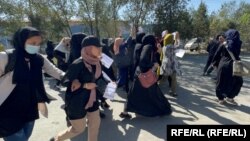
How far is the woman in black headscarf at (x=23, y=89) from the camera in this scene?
3.44 m

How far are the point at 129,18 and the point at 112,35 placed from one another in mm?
3216

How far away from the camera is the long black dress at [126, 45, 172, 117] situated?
633 centimetres

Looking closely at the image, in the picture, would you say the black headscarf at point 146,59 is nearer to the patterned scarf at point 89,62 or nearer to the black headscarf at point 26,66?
the patterned scarf at point 89,62

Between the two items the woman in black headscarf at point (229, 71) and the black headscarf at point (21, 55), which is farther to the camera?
the woman in black headscarf at point (229, 71)

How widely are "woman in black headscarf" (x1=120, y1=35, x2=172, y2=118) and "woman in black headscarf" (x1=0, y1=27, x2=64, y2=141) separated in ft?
9.49

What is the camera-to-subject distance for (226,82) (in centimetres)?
743

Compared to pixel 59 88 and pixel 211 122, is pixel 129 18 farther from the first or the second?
pixel 211 122

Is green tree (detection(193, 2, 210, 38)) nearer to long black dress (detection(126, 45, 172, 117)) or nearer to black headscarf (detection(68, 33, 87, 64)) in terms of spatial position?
long black dress (detection(126, 45, 172, 117))

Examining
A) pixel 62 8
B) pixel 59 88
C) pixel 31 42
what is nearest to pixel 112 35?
pixel 62 8

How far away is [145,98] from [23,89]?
128 inches

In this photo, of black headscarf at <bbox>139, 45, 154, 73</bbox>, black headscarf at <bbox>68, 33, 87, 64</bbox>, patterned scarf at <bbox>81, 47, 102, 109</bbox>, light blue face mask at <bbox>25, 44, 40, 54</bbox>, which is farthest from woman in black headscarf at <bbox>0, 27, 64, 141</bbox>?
black headscarf at <bbox>139, 45, 154, 73</bbox>

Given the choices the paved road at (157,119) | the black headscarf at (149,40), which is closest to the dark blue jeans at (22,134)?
the paved road at (157,119)

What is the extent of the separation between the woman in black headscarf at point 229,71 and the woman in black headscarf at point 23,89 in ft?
15.8

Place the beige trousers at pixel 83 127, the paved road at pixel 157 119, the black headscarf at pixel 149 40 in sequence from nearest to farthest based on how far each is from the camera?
the beige trousers at pixel 83 127 → the paved road at pixel 157 119 → the black headscarf at pixel 149 40
